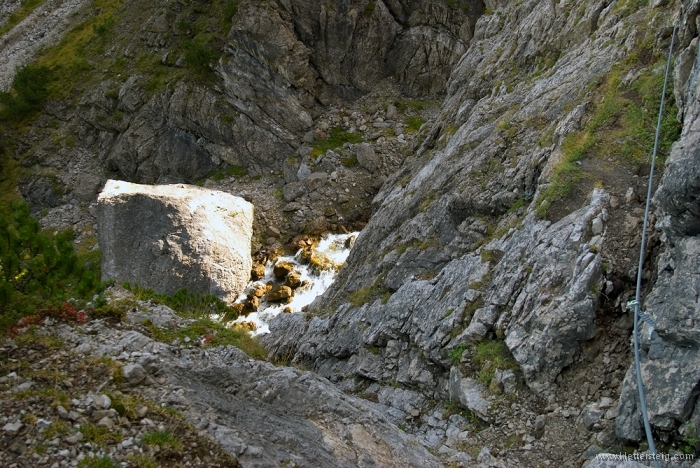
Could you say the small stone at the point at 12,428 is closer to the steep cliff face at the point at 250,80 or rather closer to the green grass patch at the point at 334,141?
the green grass patch at the point at 334,141

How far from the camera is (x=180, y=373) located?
8664mm

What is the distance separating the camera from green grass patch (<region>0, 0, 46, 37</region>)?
2096 inches

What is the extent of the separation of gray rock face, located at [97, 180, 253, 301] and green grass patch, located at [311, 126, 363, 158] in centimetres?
1053

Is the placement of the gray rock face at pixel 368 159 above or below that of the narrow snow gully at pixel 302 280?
above

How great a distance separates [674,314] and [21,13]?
66745 mm

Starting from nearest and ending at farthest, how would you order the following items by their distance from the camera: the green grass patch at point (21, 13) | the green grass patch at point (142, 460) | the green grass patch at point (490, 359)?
1. the green grass patch at point (142, 460)
2. the green grass patch at point (490, 359)
3. the green grass patch at point (21, 13)

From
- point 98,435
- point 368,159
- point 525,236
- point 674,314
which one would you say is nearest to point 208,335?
point 98,435

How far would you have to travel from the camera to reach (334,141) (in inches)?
1457

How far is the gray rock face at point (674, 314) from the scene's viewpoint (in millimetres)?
7379

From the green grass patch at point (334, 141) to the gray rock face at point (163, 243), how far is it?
10.5 meters

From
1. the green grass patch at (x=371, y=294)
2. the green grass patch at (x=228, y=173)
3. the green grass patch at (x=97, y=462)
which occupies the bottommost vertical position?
the green grass patch at (x=371, y=294)

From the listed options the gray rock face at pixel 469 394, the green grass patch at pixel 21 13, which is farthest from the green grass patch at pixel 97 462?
the green grass patch at pixel 21 13

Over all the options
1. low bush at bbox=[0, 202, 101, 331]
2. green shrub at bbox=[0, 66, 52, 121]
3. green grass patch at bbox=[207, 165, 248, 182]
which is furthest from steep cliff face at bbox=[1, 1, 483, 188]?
Result: low bush at bbox=[0, 202, 101, 331]

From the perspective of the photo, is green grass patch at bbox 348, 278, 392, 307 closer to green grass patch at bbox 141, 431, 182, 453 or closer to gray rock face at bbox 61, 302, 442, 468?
gray rock face at bbox 61, 302, 442, 468
